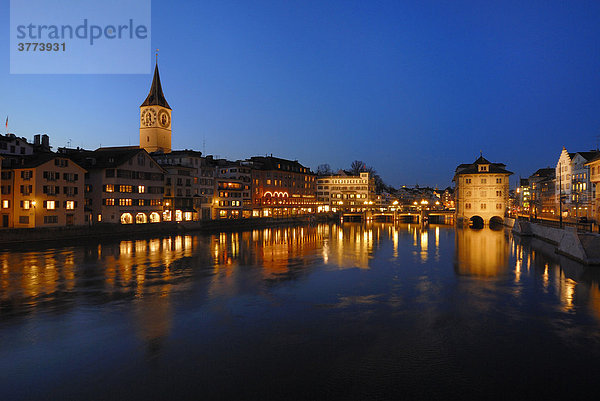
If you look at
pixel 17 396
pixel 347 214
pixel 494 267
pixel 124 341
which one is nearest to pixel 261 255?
pixel 494 267

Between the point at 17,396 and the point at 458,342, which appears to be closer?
the point at 17,396

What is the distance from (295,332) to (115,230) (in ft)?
177

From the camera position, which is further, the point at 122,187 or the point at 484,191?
the point at 484,191

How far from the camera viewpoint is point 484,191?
314 ft

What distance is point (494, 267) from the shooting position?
3838 centimetres

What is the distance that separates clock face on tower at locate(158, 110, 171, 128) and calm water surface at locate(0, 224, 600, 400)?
266 feet

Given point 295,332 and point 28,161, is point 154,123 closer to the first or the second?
point 28,161

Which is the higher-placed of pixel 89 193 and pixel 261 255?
pixel 89 193

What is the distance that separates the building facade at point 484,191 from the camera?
94750 millimetres

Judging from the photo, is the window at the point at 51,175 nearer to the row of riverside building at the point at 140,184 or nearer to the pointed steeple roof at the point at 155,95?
the row of riverside building at the point at 140,184

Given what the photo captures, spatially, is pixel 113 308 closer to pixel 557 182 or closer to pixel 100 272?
pixel 100 272

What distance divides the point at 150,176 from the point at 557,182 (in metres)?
97.0

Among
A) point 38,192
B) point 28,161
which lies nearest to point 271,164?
point 28,161

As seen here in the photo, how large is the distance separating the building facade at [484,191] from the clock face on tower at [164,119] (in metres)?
80.9
